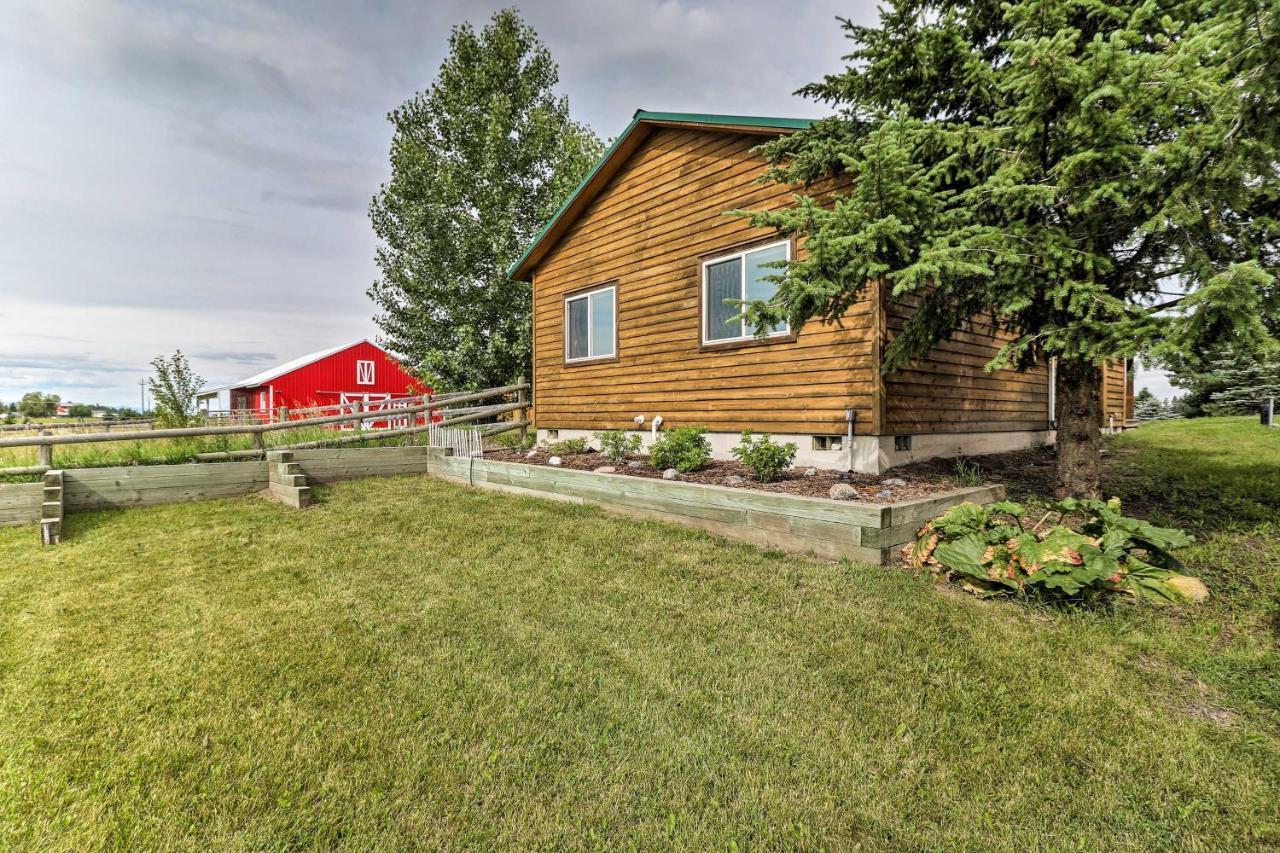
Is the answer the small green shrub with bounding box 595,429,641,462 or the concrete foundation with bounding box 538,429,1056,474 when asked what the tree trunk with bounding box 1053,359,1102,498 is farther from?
the small green shrub with bounding box 595,429,641,462

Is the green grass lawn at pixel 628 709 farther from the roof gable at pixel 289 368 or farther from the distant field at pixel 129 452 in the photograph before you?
the roof gable at pixel 289 368

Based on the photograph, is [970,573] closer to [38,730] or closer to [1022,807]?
[1022,807]

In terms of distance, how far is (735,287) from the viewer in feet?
23.6

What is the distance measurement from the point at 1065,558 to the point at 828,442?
2.99 metres

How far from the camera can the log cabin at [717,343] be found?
6172 millimetres

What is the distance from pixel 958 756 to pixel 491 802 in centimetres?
185

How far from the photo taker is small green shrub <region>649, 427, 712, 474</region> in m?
6.48

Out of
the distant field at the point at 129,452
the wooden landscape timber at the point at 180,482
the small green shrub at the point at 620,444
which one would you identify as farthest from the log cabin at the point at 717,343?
the distant field at the point at 129,452

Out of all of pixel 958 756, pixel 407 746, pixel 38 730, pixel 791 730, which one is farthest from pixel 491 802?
pixel 38 730

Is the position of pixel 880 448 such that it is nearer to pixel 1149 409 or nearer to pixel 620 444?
pixel 620 444

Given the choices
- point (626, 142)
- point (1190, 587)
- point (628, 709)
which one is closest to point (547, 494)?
point (628, 709)

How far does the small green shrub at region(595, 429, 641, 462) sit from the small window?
2.83m

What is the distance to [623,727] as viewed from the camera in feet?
7.48

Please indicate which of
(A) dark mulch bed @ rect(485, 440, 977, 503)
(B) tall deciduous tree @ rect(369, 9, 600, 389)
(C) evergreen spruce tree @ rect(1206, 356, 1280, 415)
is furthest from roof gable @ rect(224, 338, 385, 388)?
(C) evergreen spruce tree @ rect(1206, 356, 1280, 415)
